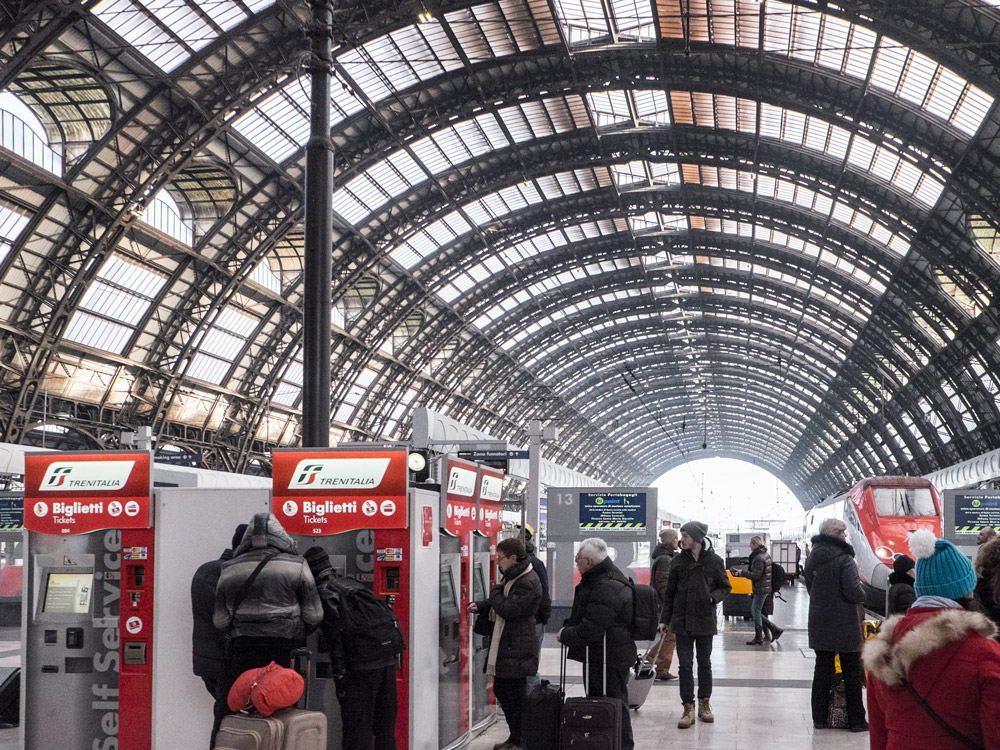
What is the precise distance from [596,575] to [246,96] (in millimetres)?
21675

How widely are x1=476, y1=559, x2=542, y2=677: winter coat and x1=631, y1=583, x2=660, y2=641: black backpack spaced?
828mm

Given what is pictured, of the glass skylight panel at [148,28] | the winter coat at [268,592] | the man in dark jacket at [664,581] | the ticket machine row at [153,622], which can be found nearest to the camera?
the winter coat at [268,592]

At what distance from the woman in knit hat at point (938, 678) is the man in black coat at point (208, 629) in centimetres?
493

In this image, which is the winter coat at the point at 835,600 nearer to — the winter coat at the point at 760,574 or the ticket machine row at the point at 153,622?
the ticket machine row at the point at 153,622

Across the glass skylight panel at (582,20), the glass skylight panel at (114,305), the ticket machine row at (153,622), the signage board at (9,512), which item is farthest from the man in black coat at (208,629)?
the glass skylight panel at (114,305)

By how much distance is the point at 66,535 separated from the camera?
8.66m

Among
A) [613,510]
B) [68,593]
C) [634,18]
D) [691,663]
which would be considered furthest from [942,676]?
[634,18]

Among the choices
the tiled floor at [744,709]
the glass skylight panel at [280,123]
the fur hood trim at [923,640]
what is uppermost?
the glass skylight panel at [280,123]

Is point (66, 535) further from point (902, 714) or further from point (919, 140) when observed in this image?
point (919, 140)

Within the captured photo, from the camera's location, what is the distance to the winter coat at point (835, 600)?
30.8ft

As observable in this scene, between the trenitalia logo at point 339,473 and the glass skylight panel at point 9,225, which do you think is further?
the glass skylight panel at point 9,225

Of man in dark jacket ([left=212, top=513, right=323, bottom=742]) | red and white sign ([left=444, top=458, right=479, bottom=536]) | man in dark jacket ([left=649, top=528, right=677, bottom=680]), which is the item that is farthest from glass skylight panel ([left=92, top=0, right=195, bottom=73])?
man in dark jacket ([left=212, top=513, right=323, bottom=742])

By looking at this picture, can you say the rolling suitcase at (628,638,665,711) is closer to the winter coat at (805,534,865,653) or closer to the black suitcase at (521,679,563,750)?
the winter coat at (805,534,865,653)

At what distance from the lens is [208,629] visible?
7.46 meters
